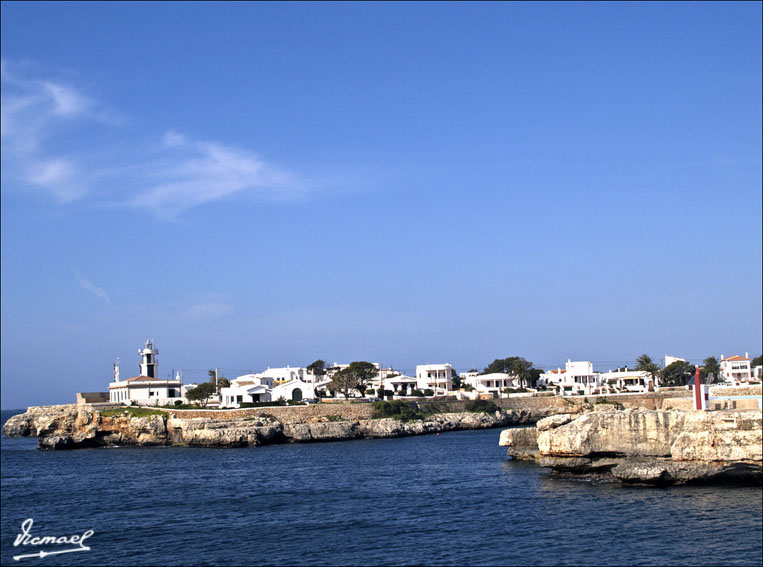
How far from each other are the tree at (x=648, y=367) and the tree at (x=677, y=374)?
109cm

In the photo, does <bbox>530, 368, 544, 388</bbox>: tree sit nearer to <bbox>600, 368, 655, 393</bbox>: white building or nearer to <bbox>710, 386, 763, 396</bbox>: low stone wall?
<bbox>600, 368, 655, 393</bbox>: white building

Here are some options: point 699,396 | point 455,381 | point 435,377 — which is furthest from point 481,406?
point 699,396

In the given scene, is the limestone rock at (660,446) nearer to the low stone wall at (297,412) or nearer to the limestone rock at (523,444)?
the limestone rock at (523,444)

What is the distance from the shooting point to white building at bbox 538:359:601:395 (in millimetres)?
108525

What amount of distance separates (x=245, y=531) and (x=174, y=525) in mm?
3604

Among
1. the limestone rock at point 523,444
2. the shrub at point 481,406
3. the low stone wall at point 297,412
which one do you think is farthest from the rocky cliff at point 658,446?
the shrub at point 481,406

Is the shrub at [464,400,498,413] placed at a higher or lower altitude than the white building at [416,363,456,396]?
lower

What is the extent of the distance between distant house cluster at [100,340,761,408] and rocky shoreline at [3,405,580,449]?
300 inches

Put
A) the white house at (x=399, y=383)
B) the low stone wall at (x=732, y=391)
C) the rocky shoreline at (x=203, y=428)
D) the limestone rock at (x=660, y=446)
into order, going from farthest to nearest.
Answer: the white house at (x=399, y=383) < the rocky shoreline at (x=203, y=428) < the low stone wall at (x=732, y=391) < the limestone rock at (x=660, y=446)

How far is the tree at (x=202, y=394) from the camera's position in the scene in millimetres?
86188

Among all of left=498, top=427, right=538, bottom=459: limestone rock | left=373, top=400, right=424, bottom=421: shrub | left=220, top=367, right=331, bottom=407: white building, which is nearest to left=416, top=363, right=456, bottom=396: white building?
left=220, top=367, right=331, bottom=407: white building

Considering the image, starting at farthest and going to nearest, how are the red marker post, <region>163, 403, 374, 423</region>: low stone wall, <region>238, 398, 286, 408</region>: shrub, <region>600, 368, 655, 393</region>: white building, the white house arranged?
the white house → <region>600, 368, 655, 393</region>: white building → <region>238, 398, 286, 408</region>: shrub → <region>163, 403, 374, 423</region>: low stone wall → the red marker post

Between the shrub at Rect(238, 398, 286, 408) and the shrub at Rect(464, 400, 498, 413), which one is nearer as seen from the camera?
the shrub at Rect(238, 398, 286, 408)

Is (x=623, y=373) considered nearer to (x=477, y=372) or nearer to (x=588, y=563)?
(x=477, y=372)
